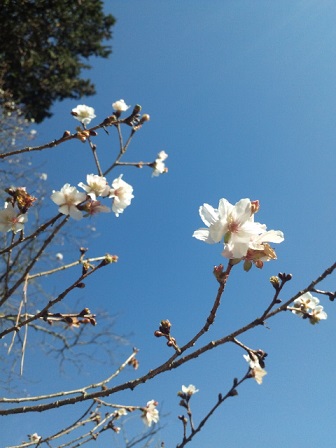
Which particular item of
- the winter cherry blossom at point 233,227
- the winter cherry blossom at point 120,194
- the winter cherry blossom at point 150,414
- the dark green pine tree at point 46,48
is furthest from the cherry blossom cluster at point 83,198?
the dark green pine tree at point 46,48

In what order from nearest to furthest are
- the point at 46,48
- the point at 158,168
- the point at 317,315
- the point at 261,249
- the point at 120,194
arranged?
the point at 261,249, the point at 317,315, the point at 120,194, the point at 158,168, the point at 46,48

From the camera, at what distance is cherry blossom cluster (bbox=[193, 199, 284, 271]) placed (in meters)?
1.10

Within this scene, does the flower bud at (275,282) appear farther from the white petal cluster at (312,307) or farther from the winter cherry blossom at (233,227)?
the white petal cluster at (312,307)

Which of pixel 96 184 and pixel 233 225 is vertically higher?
pixel 96 184

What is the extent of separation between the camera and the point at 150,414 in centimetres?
301

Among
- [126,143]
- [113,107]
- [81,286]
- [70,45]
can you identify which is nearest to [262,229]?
[81,286]

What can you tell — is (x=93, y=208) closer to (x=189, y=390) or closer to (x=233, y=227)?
(x=233, y=227)

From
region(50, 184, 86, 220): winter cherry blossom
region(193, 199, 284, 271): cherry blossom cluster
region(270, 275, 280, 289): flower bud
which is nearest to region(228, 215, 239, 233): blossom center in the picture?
region(193, 199, 284, 271): cherry blossom cluster

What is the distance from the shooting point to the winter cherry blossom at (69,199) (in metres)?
1.65

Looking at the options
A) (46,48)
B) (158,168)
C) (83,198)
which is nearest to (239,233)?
(83,198)

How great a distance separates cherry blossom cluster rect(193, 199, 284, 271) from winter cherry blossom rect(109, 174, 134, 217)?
0.83 metres

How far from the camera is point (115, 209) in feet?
6.30

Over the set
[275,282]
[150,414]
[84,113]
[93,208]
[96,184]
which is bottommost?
[275,282]

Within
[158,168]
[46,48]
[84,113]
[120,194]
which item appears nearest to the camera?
[120,194]
